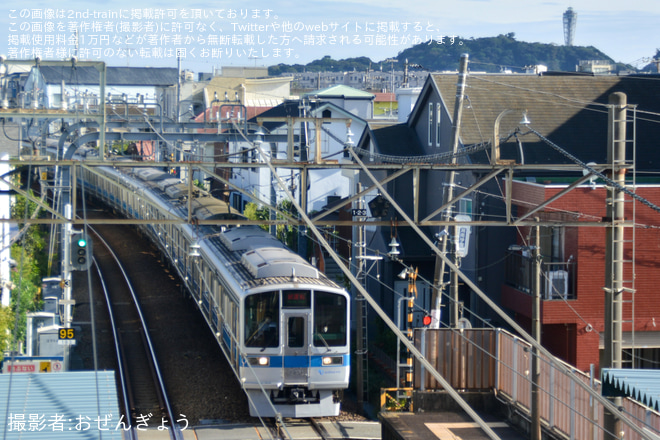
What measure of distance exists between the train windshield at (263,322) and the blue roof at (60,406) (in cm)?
378

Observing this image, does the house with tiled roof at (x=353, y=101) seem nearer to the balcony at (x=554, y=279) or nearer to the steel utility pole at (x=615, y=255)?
the balcony at (x=554, y=279)

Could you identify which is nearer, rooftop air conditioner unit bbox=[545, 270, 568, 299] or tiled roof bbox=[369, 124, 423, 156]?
rooftop air conditioner unit bbox=[545, 270, 568, 299]

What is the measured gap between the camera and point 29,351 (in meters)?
11.6

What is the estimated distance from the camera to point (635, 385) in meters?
6.15

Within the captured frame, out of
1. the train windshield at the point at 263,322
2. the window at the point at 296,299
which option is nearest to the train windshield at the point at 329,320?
the window at the point at 296,299

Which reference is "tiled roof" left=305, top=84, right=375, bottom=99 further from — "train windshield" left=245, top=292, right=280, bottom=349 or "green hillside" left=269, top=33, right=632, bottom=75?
"train windshield" left=245, top=292, right=280, bottom=349

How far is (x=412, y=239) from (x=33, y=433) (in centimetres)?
Result: 1195

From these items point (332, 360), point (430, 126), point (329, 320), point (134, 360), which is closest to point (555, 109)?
point (430, 126)

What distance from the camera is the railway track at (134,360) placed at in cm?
1098

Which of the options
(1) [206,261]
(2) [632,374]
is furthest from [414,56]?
(2) [632,374]

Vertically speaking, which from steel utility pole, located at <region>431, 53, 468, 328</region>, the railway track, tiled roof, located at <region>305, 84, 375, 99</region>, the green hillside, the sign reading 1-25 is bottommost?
the railway track

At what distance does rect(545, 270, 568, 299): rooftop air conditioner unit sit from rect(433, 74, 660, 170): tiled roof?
3.14 metres

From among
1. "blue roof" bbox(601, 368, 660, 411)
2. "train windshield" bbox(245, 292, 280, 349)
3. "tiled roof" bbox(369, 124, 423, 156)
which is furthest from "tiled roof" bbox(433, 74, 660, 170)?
"blue roof" bbox(601, 368, 660, 411)

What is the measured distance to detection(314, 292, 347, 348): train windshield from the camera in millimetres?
10383
